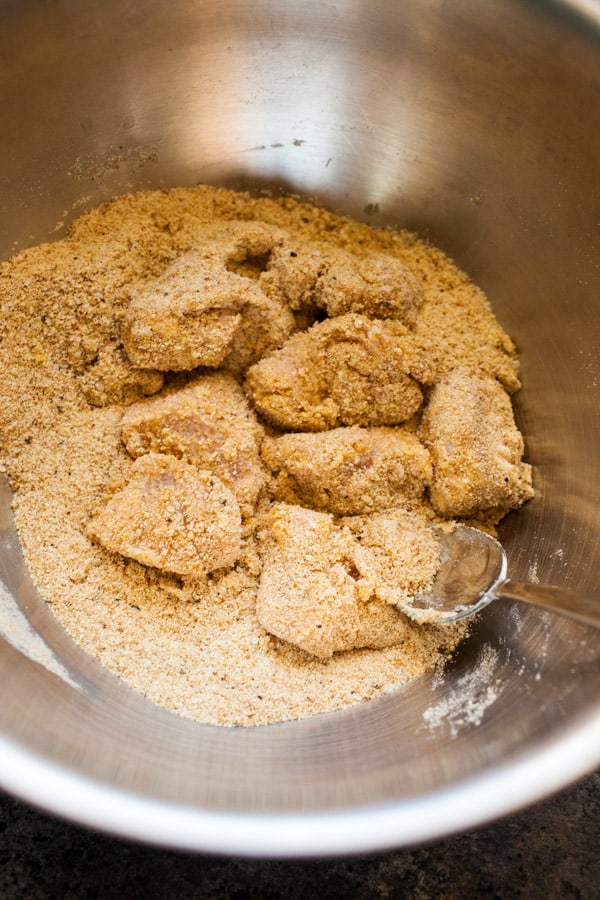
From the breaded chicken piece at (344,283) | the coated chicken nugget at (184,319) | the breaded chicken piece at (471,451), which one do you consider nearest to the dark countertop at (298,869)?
the breaded chicken piece at (471,451)

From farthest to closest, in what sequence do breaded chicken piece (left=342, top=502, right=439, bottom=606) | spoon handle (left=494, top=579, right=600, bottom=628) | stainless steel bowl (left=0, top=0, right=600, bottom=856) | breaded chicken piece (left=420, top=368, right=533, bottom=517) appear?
1. breaded chicken piece (left=420, top=368, right=533, bottom=517)
2. breaded chicken piece (left=342, top=502, right=439, bottom=606)
3. spoon handle (left=494, top=579, right=600, bottom=628)
4. stainless steel bowl (left=0, top=0, right=600, bottom=856)

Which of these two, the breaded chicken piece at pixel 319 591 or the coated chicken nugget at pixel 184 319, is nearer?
the breaded chicken piece at pixel 319 591

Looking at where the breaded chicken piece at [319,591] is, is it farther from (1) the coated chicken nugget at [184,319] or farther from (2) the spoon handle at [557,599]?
(1) the coated chicken nugget at [184,319]

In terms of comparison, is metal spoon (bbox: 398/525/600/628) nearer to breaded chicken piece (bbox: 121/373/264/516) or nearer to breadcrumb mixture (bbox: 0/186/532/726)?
breadcrumb mixture (bbox: 0/186/532/726)

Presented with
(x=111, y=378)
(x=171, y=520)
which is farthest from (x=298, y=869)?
(x=111, y=378)

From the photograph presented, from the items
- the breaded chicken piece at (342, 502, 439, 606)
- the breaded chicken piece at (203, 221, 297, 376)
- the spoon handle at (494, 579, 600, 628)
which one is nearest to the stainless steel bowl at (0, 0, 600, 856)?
the spoon handle at (494, 579, 600, 628)

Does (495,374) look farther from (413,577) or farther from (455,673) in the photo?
(455,673)

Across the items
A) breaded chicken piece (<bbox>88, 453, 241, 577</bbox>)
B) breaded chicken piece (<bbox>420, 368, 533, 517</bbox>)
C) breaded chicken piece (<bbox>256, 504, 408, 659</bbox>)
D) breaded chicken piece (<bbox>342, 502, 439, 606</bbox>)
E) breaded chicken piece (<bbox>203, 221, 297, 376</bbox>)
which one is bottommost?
breaded chicken piece (<bbox>88, 453, 241, 577</bbox>)
